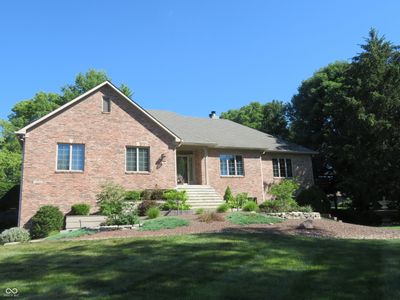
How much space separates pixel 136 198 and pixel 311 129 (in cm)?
2062

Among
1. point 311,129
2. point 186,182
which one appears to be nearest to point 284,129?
point 311,129

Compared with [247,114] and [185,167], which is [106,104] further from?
[247,114]

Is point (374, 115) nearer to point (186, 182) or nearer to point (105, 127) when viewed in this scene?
point (186, 182)

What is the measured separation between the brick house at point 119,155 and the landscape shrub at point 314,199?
242 centimetres

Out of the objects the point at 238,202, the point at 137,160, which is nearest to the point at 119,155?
the point at 137,160

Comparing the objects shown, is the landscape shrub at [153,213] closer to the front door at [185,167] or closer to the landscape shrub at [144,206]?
the landscape shrub at [144,206]

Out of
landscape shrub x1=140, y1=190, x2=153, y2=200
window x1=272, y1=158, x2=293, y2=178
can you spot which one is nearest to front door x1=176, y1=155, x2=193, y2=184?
landscape shrub x1=140, y1=190, x2=153, y2=200

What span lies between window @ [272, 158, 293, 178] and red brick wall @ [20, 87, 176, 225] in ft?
30.2

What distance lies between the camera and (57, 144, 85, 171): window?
19.4m

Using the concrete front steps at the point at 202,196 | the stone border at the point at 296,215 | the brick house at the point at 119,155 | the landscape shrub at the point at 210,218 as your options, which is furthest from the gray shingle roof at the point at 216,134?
the landscape shrub at the point at 210,218

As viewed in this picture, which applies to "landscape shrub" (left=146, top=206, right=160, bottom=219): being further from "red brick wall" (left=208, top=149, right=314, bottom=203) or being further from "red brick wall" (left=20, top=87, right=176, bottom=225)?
"red brick wall" (left=208, top=149, right=314, bottom=203)

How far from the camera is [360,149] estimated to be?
2520cm

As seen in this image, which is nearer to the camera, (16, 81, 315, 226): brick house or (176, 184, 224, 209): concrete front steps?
(16, 81, 315, 226): brick house

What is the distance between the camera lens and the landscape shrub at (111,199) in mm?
16406
